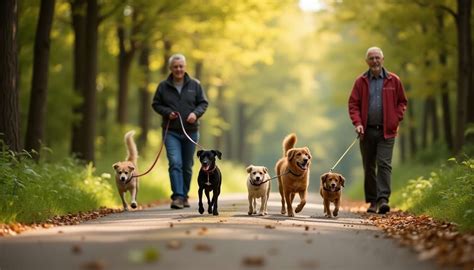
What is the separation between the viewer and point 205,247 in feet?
22.8

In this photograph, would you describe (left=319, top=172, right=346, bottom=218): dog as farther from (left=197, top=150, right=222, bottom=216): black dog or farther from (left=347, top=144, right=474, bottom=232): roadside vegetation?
(left=197, top=150, right=222, bottom=216): black dog

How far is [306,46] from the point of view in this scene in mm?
48094

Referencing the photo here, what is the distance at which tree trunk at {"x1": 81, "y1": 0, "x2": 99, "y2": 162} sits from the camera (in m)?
18.7

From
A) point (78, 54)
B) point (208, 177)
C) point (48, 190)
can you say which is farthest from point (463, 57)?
point (48, 190)

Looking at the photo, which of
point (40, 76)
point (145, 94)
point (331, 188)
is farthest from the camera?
point (145, 94)

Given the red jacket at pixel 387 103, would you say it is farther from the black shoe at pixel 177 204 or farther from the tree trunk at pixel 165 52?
the tree trunk at pixel 165 52

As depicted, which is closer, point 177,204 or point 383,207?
point 383,207

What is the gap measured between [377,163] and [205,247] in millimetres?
7028


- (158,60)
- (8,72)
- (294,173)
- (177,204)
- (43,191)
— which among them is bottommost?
(177,204)

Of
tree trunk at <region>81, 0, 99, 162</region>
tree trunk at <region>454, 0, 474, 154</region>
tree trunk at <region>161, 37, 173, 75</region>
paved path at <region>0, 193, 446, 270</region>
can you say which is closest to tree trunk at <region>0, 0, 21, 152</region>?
paved path at <region>0, 193, 446, 270</region>

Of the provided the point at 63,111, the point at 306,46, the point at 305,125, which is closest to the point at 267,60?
the point at 63,111

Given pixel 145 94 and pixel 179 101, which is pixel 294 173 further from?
pixel 145 94

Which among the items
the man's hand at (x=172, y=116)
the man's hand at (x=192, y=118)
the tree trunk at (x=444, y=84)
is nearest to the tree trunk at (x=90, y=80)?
the man's hand at (x=172, y=116)

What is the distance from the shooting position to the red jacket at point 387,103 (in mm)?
13328
